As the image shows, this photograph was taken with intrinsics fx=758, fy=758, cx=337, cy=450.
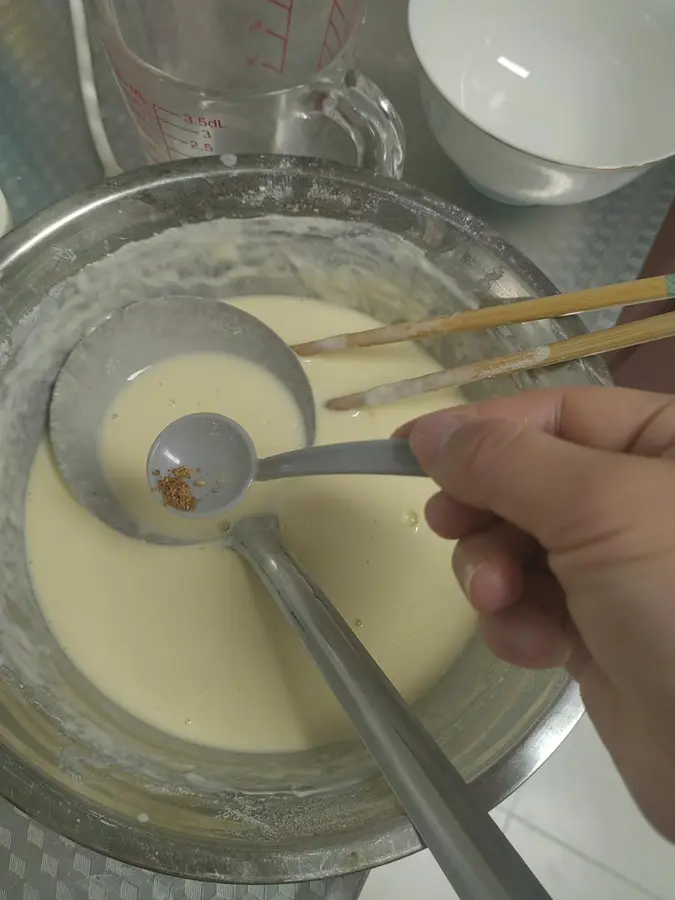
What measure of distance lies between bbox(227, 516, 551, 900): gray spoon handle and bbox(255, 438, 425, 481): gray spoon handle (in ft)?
0.24

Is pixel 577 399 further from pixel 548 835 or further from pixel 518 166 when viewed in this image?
pixel 548 835

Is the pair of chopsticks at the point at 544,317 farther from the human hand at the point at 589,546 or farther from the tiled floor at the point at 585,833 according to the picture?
the tiled floor at the point at 585,833

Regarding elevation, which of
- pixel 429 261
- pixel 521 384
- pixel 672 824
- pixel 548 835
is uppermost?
pixel 429 261

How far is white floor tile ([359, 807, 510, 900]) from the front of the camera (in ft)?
2.42

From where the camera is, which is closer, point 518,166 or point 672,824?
point 672,824

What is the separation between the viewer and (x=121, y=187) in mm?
542

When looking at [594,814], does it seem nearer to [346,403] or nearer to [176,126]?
[346,403]

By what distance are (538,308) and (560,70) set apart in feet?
1.13

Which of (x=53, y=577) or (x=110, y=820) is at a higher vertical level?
(x=53, y=577)

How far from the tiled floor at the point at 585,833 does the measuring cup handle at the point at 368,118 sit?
1.97 feet

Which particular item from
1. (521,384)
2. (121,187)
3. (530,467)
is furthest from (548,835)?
(121,187)

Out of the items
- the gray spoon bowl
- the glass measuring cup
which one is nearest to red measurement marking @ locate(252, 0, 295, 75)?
the glass measuring cup

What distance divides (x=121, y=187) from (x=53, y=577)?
0.30m

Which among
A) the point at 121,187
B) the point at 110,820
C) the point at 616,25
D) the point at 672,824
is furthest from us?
the point at 616,25
